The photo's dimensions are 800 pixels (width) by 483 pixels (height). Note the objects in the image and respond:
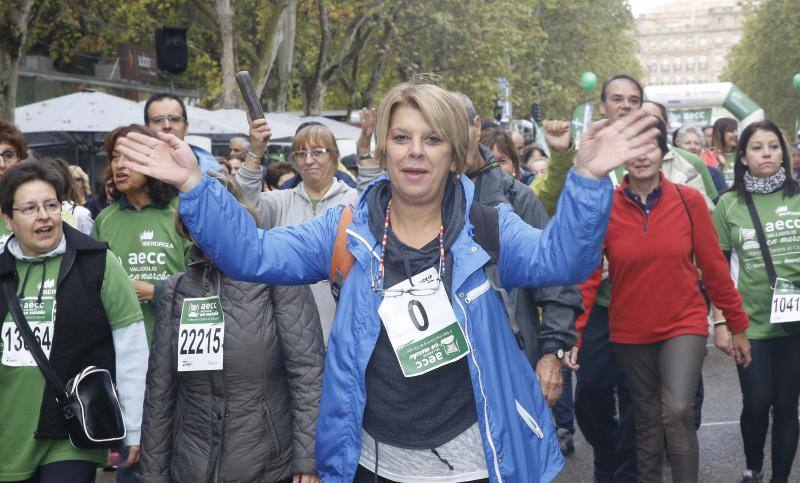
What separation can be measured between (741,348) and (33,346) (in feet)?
11.7

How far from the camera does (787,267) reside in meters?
6.05

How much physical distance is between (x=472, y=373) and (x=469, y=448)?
252mm

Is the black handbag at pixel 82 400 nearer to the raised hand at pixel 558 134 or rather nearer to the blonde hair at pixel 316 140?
the raised hand at pixel 558 134

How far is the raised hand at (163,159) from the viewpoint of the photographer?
2975 millimetres

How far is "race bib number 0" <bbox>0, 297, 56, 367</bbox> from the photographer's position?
14.1 ft

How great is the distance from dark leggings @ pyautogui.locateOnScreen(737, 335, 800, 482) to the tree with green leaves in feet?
129

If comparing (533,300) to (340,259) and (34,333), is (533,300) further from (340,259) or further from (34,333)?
(34,333)

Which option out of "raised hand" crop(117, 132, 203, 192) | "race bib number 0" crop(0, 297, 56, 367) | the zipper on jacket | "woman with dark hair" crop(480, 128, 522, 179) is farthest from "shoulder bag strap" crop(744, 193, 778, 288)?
"raised hand" crop(117, 132, 203, 192)

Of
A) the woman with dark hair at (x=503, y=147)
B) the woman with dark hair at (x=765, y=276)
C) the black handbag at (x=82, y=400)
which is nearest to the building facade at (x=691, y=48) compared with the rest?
the woman with dark hair at (x=503, y=147)

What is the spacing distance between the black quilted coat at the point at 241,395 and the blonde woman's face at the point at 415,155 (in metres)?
1.18

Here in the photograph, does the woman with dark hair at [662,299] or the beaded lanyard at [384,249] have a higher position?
the beaded lanyard at [384,249]

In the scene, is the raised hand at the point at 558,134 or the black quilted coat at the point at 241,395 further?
the raised hand at the point at 558,134

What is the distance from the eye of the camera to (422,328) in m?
3.19

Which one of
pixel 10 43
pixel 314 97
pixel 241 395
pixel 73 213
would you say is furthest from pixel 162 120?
pixel 314 97
